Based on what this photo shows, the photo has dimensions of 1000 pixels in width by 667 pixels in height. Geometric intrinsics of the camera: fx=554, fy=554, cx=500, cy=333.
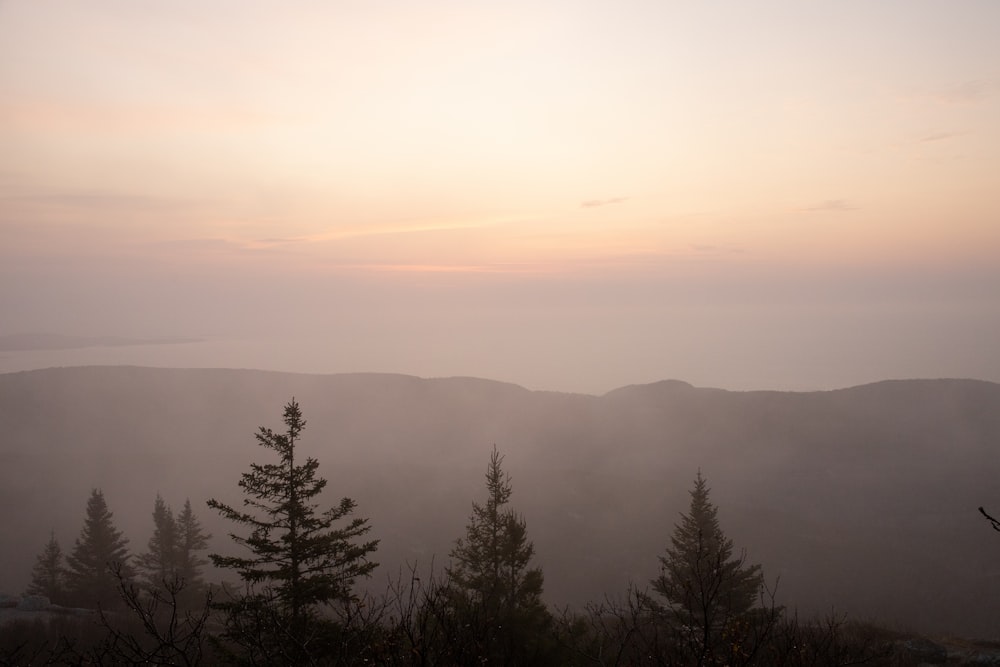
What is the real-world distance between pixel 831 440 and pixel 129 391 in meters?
128

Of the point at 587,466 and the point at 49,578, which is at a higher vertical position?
the point at 49,578

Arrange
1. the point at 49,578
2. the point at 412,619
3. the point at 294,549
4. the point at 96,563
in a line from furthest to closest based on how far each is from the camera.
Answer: the point at 49,578 < the point at 96,563 < the point at 412,619 < the point at 294,549

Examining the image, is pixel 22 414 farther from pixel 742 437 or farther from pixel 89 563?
pixel 742 437

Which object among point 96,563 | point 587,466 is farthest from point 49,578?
point 587,466

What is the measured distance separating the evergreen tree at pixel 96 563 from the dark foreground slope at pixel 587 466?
18751 millimetres

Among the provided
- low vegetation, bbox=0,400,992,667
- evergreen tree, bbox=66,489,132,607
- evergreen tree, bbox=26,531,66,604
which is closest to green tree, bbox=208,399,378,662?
low vegetation, bbox=0,400,992,667

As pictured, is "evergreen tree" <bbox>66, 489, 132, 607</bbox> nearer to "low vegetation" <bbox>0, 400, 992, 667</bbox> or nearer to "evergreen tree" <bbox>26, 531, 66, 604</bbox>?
"evergreen tree" <bbox>26, 531, 66, 604</bbox>

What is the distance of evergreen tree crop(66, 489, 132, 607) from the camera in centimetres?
3353

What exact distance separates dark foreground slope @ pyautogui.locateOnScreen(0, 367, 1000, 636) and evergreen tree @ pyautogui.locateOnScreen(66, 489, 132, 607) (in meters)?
18.8

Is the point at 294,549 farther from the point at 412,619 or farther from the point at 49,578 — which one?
the point at 49,578

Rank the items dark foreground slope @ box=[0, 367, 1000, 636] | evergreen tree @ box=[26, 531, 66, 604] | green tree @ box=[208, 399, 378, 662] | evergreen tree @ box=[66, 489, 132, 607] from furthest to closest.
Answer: dark foreground slope @ box=[0, 367, 1000, 636] < evergreen tree @ box=[26, 531, 66, 604] < evergreen tree @ box=[66, 489, 132, 607] < green tree @ box=[208, 399, 378, 662]

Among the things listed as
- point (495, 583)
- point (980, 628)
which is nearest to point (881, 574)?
point (980, 628)

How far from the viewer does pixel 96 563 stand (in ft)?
115

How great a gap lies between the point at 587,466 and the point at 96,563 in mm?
58952
